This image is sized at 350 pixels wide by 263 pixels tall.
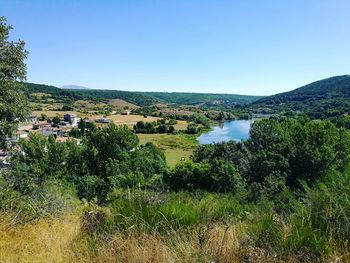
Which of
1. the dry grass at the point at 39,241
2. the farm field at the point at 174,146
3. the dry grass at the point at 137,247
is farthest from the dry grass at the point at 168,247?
the farm field at the point at 174,146

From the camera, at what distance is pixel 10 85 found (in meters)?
9.45

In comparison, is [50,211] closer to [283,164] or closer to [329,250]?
[329,250]

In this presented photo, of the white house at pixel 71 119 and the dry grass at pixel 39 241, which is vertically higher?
the dry grass at pixel 39 241

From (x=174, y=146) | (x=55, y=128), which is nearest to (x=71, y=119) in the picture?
(x=55, y=128)

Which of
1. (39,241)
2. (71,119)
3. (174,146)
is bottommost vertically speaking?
(174,146)

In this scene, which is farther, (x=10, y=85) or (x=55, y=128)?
(x=55, y=128)

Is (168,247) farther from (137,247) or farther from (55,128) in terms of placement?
(55,128)

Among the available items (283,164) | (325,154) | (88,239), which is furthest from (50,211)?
(325,154)

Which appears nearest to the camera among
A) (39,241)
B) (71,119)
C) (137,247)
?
(137,247)

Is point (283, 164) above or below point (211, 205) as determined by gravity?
below

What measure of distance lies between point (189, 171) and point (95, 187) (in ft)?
31.1

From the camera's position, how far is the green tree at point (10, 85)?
9.25m

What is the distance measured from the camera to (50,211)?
5035mm

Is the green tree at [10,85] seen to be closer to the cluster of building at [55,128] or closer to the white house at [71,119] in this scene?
the cluster of building at [55,128]
